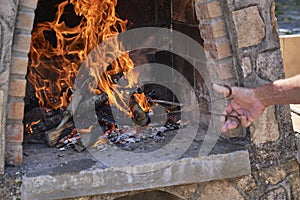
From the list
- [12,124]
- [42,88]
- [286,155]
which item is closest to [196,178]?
[286,155]

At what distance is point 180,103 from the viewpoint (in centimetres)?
433

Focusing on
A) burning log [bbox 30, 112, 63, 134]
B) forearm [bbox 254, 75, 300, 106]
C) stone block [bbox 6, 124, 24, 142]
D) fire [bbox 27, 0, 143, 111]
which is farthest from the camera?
fire [bbox 27, 0, 143, 111]

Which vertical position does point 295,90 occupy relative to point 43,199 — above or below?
above

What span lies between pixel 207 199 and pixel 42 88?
1668mm

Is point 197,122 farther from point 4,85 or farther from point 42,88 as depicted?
point 4,85

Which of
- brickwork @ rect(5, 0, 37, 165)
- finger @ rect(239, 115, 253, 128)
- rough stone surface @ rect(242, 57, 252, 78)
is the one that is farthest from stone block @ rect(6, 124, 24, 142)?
rough stone surface @ rect(242, 57, 252, 78)

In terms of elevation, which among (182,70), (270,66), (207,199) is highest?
(270,66)

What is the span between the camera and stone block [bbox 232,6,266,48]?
3.27 m

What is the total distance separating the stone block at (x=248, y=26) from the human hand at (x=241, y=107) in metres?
0.39

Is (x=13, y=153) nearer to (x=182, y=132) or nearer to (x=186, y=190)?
(x=186, y=190)

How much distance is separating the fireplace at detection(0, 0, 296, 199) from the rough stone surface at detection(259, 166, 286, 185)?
0.04m

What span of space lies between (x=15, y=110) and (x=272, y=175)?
1.75 m

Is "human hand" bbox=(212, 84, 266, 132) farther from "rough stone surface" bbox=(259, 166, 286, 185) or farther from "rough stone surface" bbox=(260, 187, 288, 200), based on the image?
"rough stone surface" bbox=(260, 187, 288, 200)

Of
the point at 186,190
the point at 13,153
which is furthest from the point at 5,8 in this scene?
the point at 186,190
